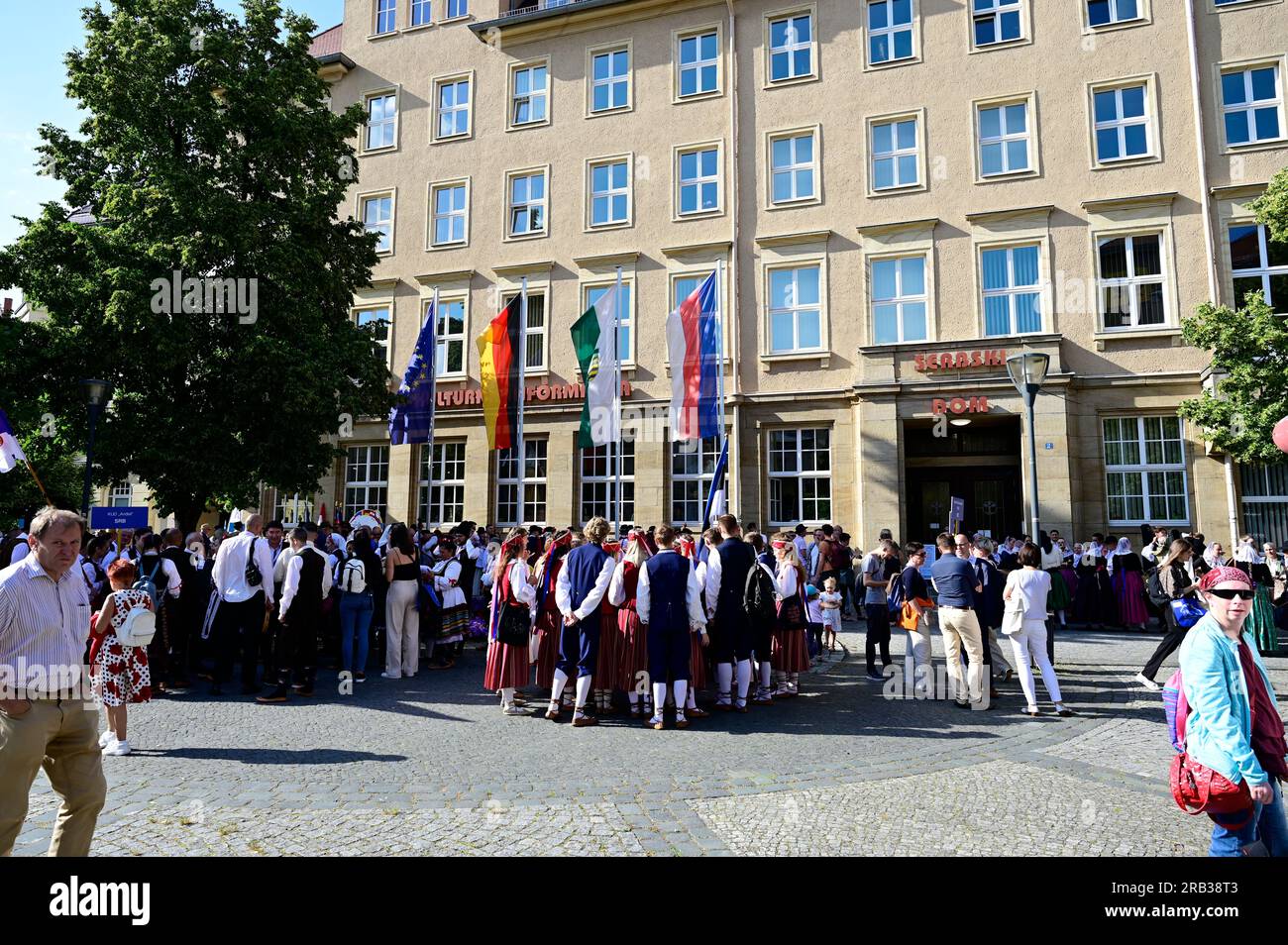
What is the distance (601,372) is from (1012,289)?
1192 centimetres

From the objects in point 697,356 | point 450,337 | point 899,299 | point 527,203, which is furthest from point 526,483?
point 899,299

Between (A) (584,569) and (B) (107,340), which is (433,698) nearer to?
(A) (584,569)

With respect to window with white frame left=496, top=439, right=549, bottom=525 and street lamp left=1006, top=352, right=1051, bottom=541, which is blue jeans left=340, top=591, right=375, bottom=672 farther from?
window with white frame left=496, top=439, right=549, bottom=525

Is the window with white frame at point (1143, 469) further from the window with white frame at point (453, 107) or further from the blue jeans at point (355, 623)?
the window with white frame at point (453, 107)

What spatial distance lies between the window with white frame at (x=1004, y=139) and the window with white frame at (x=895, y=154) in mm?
1753

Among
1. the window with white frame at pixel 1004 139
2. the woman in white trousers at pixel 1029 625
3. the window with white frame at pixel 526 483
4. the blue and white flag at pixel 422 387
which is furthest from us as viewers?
the window with white frame at pixel 526 483

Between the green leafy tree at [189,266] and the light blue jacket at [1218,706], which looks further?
the green leafy tree at [189,266]

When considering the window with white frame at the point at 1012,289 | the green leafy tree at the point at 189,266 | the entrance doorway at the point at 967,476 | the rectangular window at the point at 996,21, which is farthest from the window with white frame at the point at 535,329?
the rectangular window at the point at 996,21

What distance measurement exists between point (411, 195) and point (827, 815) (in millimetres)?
26631

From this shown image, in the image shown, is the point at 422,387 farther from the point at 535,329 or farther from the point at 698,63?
the point at 698,63

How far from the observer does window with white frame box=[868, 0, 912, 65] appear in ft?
76.1

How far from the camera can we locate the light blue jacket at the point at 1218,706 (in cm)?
340

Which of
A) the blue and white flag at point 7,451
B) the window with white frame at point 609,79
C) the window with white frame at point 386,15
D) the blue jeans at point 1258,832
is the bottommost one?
the blue jeans at point 1258,832
